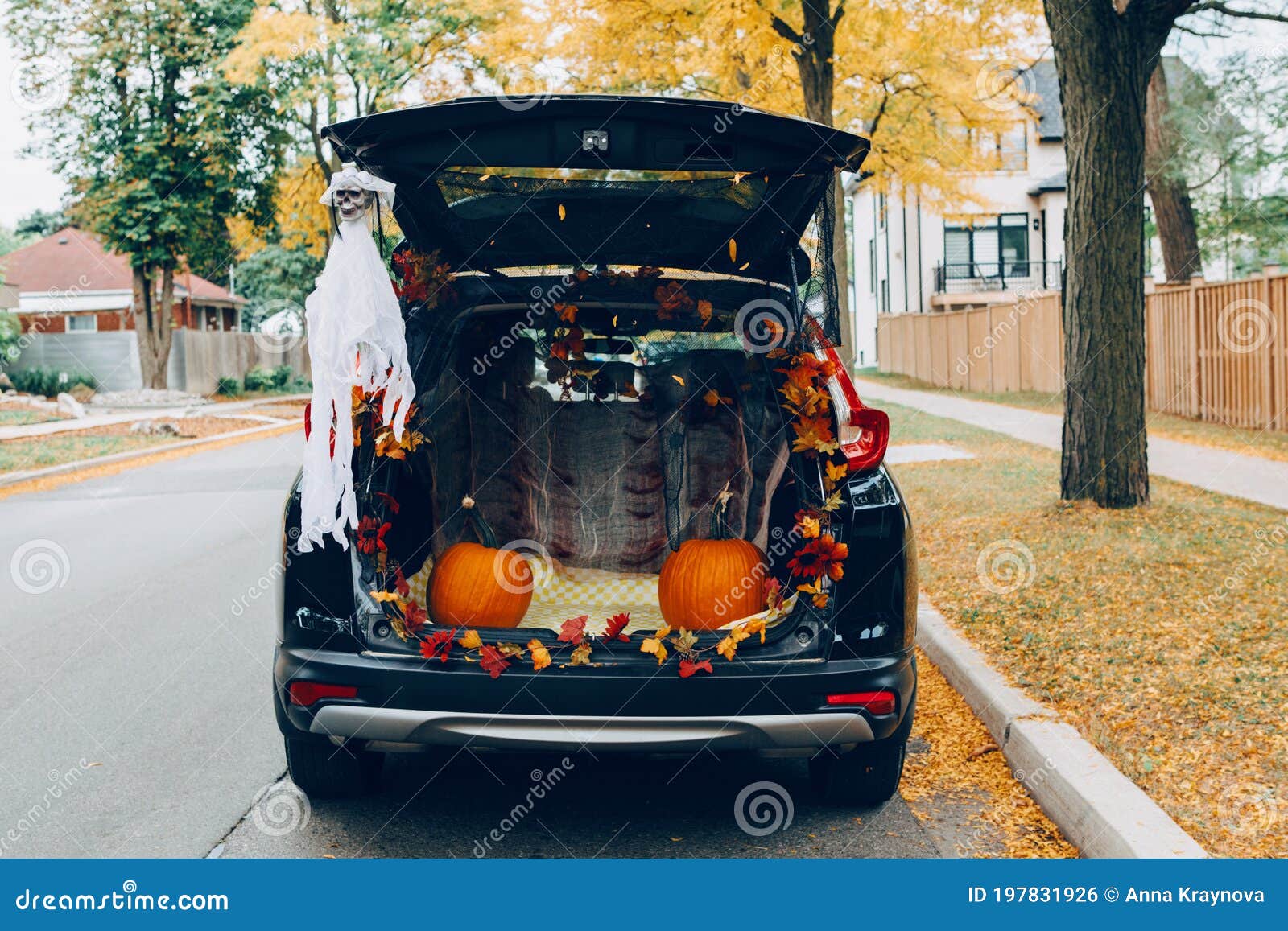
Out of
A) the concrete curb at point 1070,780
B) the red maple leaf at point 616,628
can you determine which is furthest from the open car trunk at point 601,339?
the concrete curb at point 1070,780

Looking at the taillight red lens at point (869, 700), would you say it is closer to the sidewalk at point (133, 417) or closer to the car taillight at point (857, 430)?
the car taillight at point (857, 430)

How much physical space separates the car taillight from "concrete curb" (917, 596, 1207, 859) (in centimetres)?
123

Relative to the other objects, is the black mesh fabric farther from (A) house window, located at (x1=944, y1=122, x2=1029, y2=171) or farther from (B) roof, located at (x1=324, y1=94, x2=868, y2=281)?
(A) house window, located at (x1=944, y1=122, x2=1029, y2=171)

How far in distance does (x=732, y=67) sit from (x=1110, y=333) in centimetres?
1045

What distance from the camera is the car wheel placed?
13.7ft

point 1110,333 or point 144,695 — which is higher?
point 1110,333

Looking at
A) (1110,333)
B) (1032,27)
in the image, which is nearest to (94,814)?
(1110,333)

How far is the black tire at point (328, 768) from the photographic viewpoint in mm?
4234

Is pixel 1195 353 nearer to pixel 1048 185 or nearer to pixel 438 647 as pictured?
pixel 438 647

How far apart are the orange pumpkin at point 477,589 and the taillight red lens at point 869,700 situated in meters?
1.30

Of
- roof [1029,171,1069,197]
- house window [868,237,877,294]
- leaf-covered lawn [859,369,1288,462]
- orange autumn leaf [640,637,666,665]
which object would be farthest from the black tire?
house window [868,237,877,294]

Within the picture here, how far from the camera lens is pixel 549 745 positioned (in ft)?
12.0

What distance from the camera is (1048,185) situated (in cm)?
3881

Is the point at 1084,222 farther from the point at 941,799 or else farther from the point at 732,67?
the point at 732,67
